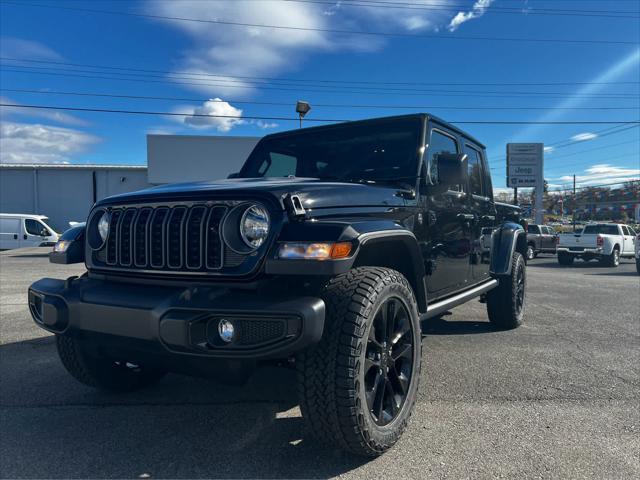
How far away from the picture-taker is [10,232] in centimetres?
1895

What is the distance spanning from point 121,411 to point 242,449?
1009 mm

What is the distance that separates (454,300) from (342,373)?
1857 millimetres

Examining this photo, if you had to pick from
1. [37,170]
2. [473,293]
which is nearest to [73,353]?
[473,293]

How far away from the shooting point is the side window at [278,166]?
4040 millimetres

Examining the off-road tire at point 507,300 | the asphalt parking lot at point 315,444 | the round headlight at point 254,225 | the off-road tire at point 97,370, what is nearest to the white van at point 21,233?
the asphalt parking lot at point 315,444

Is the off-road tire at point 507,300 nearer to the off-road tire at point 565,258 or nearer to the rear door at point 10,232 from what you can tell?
the off-road tire at point 565,258

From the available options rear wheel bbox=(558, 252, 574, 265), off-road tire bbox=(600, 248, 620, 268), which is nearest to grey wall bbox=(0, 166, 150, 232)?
rear wheel bbox=(558, 252, 574, 265)

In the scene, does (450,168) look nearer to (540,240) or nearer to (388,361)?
(388,361)

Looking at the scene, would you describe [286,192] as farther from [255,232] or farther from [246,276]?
[246,276]

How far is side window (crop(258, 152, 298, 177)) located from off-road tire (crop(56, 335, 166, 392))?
6.11ft

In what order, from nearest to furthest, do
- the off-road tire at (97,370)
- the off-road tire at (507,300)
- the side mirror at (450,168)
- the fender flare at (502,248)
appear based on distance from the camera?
1. the off-road tire at (97,370)
2. the side mirror at (450,168)
3. the fender flare at (502,248)
4. the off-road tire at (507,300)

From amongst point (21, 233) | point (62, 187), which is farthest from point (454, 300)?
point (62, 187)

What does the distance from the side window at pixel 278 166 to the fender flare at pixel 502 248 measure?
2.31 metres

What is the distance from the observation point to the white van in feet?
62.1
